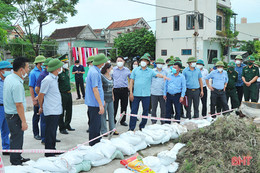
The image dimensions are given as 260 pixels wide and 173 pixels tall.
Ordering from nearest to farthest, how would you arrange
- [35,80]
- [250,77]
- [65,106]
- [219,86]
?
1. [35,80]
2. [65,106]
3. [219,86]
4. [250,77]

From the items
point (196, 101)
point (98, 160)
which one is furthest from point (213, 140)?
point (196, 101)

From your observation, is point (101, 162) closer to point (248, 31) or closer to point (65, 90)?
point (65, 90)

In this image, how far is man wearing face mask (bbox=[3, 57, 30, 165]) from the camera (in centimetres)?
337

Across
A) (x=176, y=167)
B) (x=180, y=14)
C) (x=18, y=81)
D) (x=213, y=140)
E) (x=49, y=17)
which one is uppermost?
(x=180, y=14)

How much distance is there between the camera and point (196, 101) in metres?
6.57

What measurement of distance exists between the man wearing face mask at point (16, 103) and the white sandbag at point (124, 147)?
1.41m

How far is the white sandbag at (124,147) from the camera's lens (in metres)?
3.69

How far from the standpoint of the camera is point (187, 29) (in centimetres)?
2442

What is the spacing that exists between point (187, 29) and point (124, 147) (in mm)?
22694

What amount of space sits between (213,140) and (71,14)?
1615 centimetres

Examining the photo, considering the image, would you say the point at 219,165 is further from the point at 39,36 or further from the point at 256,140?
the point at 39,36

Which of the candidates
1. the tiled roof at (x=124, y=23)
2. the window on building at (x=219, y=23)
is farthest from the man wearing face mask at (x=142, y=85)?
the tiled roof at (x=124, y=23)

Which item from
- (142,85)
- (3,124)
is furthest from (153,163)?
(3,124)

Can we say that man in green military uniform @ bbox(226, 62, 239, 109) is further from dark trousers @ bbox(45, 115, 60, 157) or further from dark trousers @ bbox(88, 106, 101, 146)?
dark trousers @ bbox(45, 115, 60, 157)
